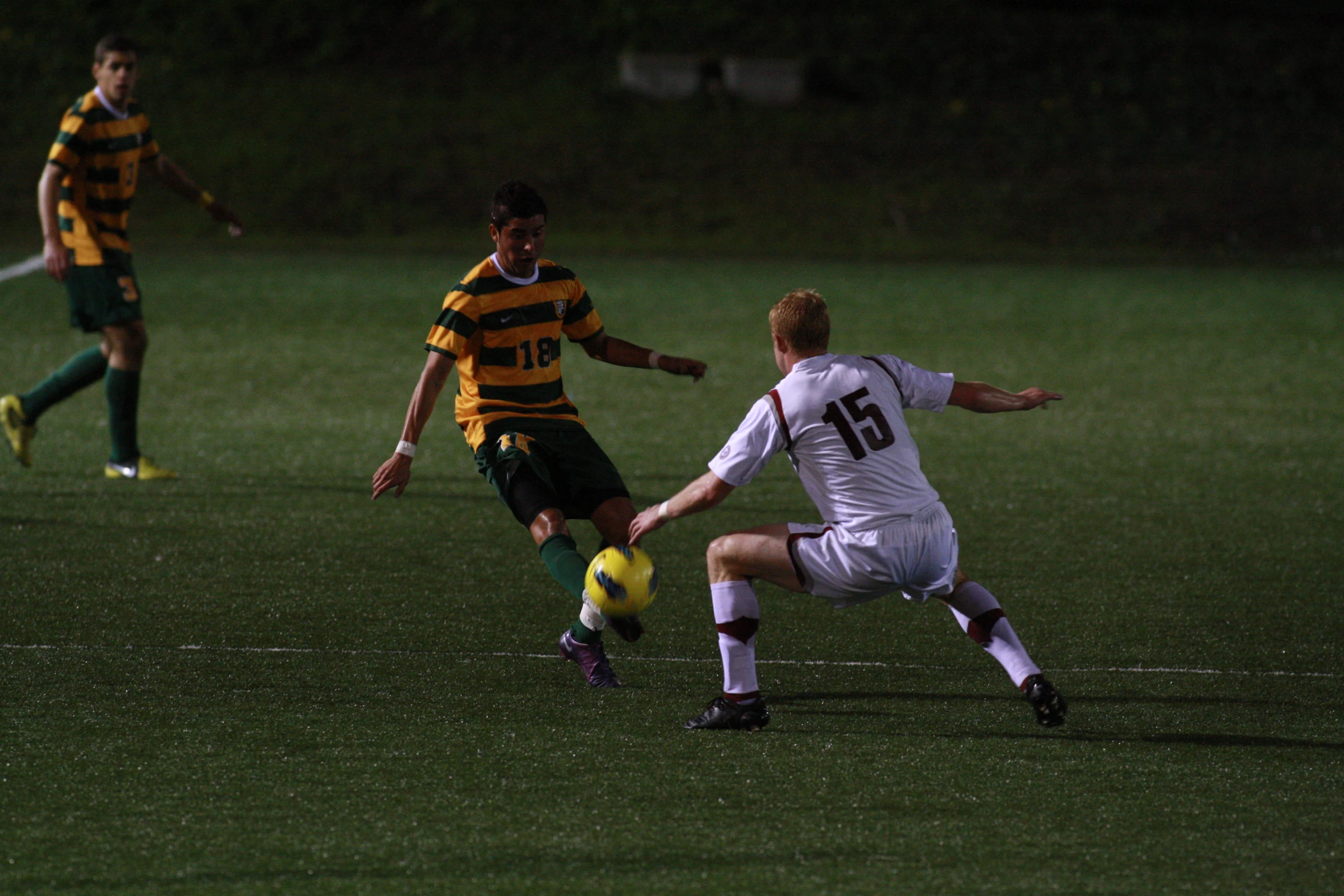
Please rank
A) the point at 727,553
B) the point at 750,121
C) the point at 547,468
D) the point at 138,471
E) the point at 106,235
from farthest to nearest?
the point at 750,121
the point at 138,471
the point at 106,235
the point at 547,468
the point at 727,553

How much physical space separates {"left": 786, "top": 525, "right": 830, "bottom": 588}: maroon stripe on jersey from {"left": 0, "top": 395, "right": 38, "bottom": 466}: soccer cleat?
5227mm

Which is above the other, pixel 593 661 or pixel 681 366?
pixel 681 366

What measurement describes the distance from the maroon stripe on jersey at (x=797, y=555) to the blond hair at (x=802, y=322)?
0.49 metres

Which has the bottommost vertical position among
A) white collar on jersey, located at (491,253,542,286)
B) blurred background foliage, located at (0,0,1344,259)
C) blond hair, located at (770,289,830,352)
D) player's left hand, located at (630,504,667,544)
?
player's left hand, located at (630,504,667,544)

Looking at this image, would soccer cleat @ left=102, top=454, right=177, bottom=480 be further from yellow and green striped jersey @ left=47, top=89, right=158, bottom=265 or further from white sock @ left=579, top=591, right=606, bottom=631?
white sock @ left=579, top=591, right=606, bottom=631

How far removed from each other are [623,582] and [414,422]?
876mm

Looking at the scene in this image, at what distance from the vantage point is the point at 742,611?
4.41m

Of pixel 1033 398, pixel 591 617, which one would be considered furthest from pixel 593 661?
pixel 1033 398

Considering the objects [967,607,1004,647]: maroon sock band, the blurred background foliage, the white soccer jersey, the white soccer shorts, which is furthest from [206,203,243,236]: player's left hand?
the blurred background foliage

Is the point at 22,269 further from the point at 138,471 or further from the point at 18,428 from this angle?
the point at 138,471

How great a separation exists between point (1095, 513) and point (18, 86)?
22.3 m

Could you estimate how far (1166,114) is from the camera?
1001 inches

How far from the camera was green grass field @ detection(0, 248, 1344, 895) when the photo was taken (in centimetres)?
349

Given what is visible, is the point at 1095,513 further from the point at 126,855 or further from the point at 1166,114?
the point at 1166,114
